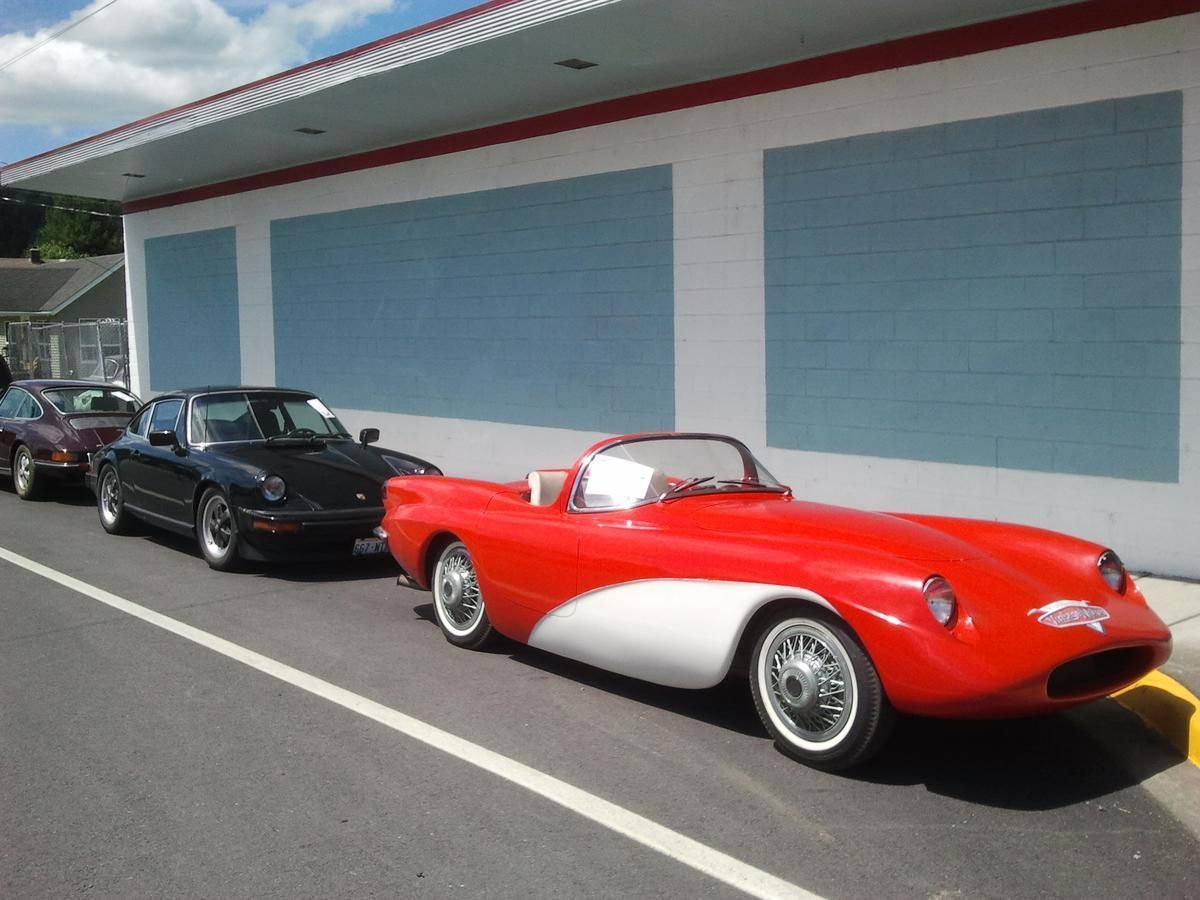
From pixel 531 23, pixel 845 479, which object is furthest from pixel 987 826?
pixel 531 23

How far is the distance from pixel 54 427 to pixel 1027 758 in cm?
1152

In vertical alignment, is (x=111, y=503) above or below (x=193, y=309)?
below

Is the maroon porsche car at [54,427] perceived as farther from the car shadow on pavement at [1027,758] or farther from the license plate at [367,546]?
the car shadow on pavement at [1027,758]

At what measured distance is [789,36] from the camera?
9.84 m

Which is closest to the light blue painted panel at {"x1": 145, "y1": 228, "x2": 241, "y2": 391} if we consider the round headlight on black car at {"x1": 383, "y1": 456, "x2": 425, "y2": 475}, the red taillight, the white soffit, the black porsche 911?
the white soffit

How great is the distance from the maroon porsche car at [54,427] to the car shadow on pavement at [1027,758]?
33.8ft

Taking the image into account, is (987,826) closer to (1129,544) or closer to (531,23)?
(1129,544)

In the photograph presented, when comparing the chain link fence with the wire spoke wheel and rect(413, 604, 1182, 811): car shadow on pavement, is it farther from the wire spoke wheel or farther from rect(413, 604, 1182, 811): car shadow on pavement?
rect(413, 604, 1182, 811): car shadow on pavement

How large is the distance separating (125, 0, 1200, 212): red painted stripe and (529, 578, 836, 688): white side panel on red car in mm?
5963

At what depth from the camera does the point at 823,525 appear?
507 cm

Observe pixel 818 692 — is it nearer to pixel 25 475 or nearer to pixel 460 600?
pixel 460 600

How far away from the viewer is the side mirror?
367 inches

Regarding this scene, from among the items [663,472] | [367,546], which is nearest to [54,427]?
[367,546]

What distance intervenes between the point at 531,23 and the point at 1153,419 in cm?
589
